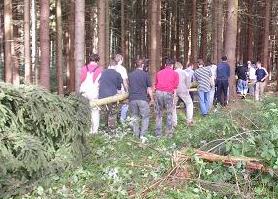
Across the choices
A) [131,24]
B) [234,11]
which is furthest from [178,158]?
[131,24]

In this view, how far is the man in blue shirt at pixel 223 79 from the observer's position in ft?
52.5

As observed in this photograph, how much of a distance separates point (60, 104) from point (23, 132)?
3.65 feet

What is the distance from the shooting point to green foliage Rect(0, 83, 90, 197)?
6.61 metres

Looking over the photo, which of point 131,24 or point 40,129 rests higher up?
point 131,24

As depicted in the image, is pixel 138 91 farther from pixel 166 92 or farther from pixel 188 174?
pixel 188 174

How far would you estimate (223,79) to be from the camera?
16.1m

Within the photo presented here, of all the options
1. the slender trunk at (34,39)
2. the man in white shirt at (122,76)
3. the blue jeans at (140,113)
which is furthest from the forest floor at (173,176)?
the slender trunk at (34,39)

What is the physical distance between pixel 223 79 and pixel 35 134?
9.82m

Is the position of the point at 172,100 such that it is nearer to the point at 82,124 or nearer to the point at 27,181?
the point at 82,124

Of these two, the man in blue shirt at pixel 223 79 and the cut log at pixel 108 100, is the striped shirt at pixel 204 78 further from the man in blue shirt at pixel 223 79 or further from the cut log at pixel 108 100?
the cut log at pixel 108 100

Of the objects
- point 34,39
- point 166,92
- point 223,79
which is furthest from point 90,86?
point 34,39

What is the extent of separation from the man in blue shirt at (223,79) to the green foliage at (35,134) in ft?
27.5

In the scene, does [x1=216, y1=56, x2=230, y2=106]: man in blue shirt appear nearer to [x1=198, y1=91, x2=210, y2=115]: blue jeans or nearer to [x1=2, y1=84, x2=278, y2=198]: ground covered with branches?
[x1=198, y1=91, x2=210, y2=115]: blue jeans

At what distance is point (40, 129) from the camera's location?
7.44 m
